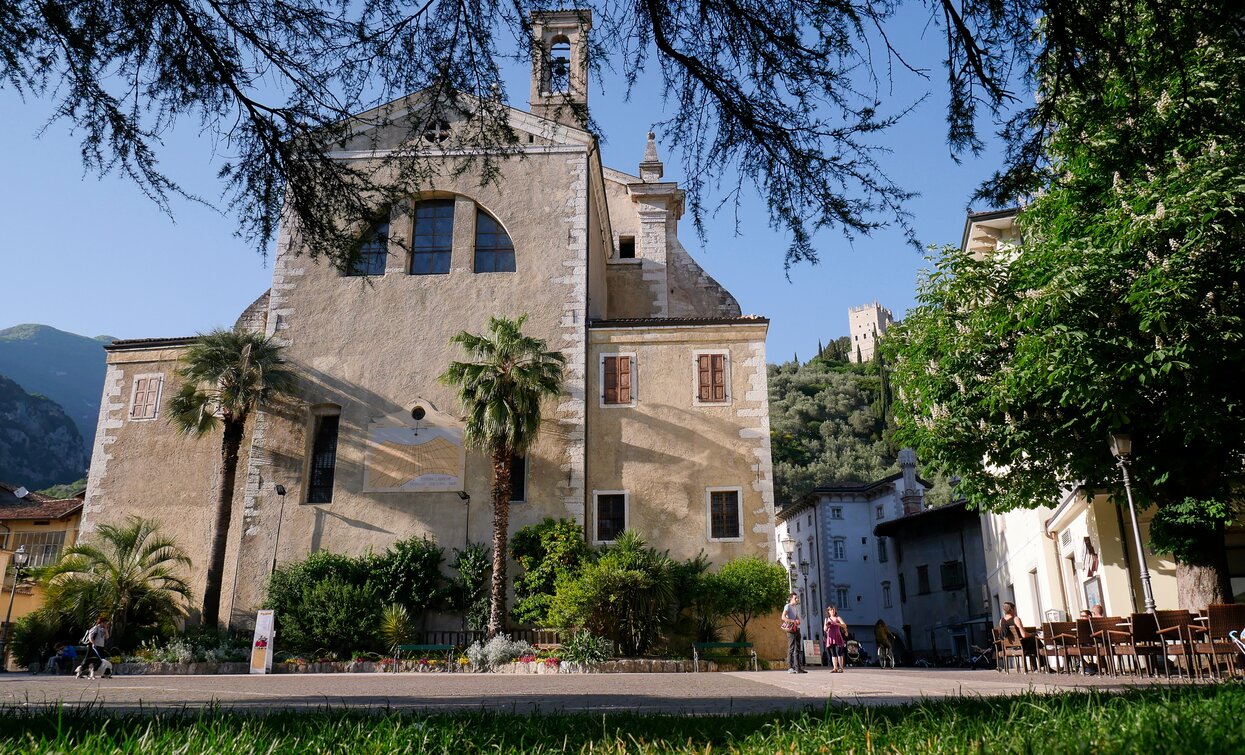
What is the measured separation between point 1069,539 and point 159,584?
70.8 feet

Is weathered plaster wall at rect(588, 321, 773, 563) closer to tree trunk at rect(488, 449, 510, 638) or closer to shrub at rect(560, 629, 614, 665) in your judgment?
tree trunk at rect(488, 449, 510, 638)

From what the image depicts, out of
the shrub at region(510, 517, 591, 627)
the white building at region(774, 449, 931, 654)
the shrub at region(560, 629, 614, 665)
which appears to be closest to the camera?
the shrub at region(560, 629, 614, 665)

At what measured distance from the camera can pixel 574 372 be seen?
23.6 meters

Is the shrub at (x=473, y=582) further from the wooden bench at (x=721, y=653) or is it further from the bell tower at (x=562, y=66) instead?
the bell tower at (x=562, y=66)

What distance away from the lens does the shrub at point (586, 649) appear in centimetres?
1809

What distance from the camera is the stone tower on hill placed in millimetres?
135375

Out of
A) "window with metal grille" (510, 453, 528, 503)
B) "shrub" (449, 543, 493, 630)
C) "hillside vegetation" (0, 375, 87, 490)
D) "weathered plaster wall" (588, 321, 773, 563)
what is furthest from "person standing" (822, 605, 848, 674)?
"hillside vegetation" (0, 375, 87, 490)

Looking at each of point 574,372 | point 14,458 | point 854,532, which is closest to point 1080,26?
point 574,372

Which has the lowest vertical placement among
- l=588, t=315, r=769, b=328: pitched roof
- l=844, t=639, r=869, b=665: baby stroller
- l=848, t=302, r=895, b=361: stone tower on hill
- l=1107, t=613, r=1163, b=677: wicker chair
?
l=844, t=639, r=869, b=665: baby stroller

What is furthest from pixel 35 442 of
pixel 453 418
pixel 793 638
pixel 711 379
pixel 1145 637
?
pixel 1145 637

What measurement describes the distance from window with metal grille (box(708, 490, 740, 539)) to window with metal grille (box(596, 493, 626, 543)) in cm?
223

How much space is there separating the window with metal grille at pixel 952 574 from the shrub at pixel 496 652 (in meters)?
23.4

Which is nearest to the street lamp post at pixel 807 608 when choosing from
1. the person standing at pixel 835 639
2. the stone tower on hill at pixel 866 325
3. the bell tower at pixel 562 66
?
the person standing at pixel 835 639

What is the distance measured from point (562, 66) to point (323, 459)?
20320 millimetres
